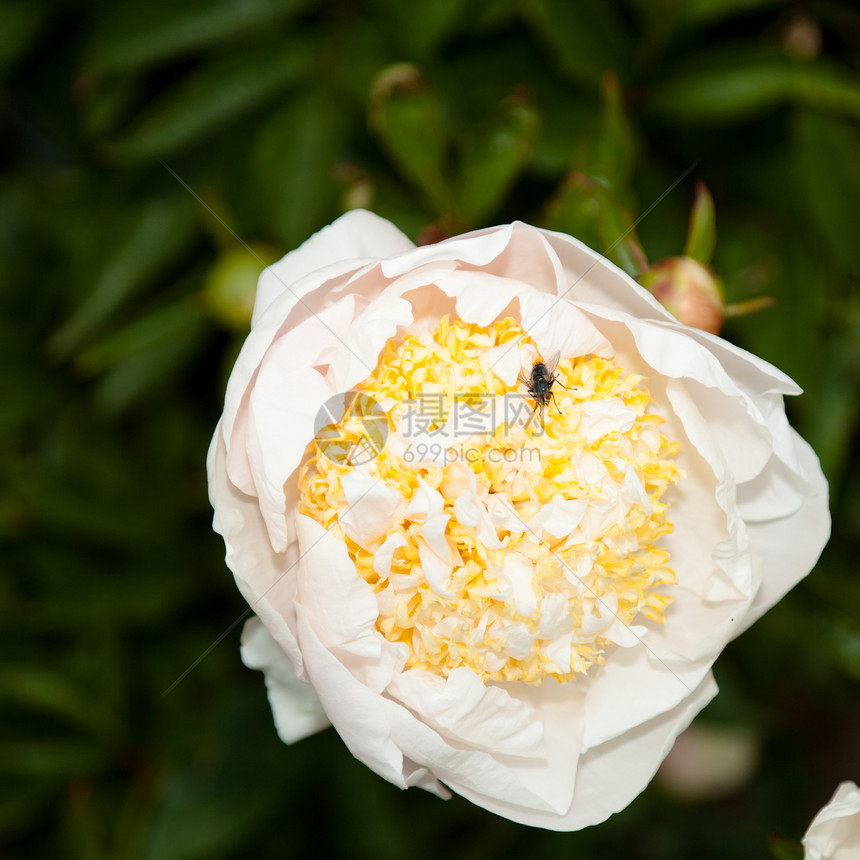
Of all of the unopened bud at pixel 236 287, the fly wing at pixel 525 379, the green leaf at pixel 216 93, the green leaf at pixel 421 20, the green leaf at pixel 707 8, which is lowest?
the green leaf at pixel 707 8

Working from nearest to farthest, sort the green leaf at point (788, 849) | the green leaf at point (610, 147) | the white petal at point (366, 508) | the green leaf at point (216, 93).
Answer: the white petal at point (366, 508) < the green leaf at point (788, 849) < the green leaf at point (610, 147) < the green leaf at point (216, 93)

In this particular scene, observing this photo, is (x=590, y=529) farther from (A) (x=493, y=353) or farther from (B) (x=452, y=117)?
(B) (x=452, y=117)

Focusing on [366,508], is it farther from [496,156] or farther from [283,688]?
[496,156]

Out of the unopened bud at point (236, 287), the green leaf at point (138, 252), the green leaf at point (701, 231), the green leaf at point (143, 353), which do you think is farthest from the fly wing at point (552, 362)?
the green leaf at point (138, 252)

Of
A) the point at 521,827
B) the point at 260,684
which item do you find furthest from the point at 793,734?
the point at 260,684

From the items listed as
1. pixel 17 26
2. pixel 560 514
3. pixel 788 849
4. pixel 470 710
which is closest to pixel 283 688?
pixel 470 710

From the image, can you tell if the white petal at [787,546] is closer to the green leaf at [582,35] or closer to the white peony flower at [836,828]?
the white peony flower at [836,828]
